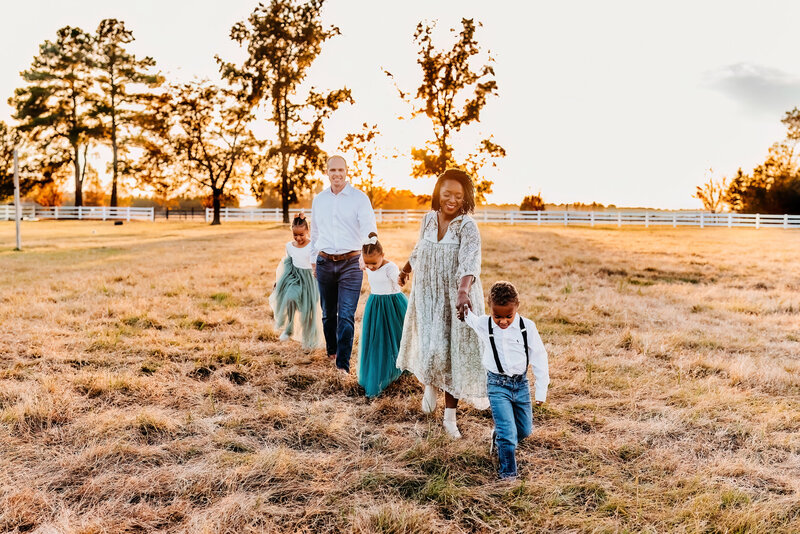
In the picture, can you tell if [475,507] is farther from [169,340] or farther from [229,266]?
[229,266]

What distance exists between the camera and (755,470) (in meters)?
3.65

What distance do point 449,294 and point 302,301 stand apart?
116 inches

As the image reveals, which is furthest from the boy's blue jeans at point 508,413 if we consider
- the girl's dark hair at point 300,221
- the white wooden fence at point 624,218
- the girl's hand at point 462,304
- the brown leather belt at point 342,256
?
the white wooden fence at point 624,218

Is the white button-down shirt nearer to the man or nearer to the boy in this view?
the man

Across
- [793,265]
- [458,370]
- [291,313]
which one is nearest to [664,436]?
[458,370]

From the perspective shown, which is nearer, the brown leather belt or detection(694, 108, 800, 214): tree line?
the brown leather belt

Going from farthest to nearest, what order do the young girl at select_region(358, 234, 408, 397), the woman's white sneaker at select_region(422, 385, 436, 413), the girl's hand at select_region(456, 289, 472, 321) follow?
the young girl at select_region(358, 234, 408, 397)
the woman's white sneaker at select_region(422, 385, 436, 413)
the girl's hand at select_region(456, 289, 472, 321)

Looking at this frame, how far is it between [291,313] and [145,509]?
3835mm

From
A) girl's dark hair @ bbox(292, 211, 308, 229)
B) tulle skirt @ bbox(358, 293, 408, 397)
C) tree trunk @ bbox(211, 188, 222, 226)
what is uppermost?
tree trunk @ bbox(211, 188, 222, 226)

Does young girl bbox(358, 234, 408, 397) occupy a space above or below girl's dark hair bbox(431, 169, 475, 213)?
below

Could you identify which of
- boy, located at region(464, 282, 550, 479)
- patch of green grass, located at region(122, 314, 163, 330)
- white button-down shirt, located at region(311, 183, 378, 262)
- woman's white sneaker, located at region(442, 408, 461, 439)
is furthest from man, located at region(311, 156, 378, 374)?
patch of green grass, located at region(122, 314, 163, 330)

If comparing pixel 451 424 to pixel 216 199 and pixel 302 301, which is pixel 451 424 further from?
pixel 216 199

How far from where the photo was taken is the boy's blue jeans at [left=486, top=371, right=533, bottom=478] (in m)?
3.55

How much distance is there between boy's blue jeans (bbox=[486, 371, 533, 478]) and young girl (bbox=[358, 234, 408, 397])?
158 centimetres
